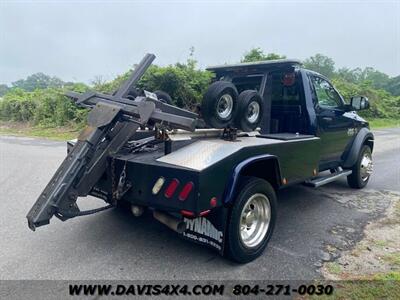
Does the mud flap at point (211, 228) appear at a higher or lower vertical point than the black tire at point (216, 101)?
lower

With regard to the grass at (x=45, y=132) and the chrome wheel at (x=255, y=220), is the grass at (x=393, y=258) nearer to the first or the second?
the chrome wheel at (x=255, y=220)

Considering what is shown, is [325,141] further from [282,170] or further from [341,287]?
[341,287]

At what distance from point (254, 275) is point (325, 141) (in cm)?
274

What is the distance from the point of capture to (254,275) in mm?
3422

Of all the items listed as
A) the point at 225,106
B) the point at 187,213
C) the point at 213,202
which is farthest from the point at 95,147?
the point at 225,106

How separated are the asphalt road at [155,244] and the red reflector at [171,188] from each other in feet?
2.67

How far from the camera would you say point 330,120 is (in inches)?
219

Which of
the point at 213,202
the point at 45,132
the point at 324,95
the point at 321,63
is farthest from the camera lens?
the point at 321,63

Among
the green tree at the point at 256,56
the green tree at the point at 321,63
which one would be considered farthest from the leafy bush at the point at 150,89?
the green tree at the point at 321,63

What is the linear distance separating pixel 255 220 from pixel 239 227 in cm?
45

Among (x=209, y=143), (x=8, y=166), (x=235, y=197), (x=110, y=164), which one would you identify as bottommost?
(x=8, y=166)

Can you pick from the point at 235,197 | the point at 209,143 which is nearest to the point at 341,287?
the point at 235,197

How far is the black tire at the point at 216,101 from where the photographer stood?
3828mm

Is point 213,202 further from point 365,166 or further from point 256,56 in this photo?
point 256,56
